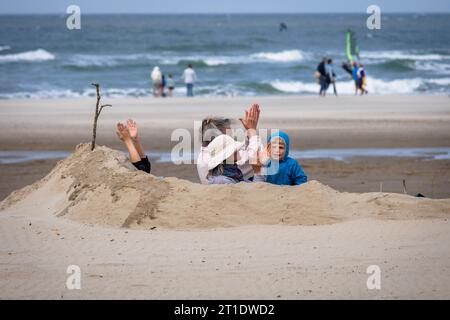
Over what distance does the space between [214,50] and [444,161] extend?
44.2m

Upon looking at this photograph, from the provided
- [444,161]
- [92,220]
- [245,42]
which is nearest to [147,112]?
[444,161]

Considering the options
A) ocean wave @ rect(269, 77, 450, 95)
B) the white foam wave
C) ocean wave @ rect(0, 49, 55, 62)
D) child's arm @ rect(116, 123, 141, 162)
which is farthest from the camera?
the white foam wave

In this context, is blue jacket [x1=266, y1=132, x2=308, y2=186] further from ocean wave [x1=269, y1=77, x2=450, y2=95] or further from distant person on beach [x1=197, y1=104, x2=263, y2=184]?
ocean wave [x1=269, y1=77, x2=450, y2=95]

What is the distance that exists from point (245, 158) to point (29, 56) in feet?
148

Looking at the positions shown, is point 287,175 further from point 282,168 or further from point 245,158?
point 245,158

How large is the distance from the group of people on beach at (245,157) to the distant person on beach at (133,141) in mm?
923

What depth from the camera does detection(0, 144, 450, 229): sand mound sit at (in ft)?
24.1

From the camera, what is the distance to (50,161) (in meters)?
15.9

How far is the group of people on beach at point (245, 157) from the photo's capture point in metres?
7.39

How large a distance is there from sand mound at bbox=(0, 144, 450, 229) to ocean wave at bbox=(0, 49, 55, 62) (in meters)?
41.6

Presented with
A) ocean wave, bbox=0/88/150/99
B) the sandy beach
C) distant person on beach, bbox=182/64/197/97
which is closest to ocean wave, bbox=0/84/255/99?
ocean wave, bbox=0/88/150/99

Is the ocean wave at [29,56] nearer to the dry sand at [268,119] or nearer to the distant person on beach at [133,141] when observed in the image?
the dry sand at [268,119]

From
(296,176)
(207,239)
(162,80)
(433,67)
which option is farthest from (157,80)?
(207,239)
